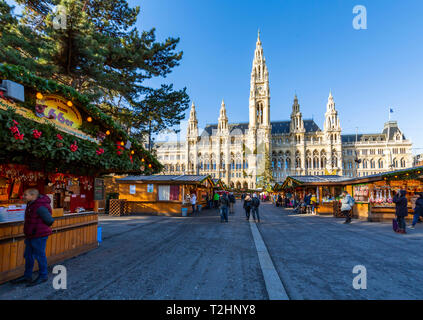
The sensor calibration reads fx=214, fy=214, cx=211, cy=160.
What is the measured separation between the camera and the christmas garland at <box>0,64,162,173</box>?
411 centimetres

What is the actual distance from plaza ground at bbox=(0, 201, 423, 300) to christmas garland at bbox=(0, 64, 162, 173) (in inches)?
103

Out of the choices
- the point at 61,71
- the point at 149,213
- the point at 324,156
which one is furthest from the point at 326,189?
the point at 324,156

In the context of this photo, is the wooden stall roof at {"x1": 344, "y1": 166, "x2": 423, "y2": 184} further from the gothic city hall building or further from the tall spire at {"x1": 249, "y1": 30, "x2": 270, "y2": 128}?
A: the tall spire at {"x1": 249, "y1": 30, "x2": 270, "y2": 128}

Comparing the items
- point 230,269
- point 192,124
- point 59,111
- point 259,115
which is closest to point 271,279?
point 230,269

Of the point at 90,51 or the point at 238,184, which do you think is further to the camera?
the point at 238,184

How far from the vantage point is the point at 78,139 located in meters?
5.40

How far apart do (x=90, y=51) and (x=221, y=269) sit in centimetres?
1131

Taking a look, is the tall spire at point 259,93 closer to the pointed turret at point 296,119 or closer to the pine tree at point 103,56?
the pointed turret at point 296,119

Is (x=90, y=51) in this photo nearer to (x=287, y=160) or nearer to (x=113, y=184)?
(x=113, y=184)

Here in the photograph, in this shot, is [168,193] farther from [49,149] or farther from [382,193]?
[382,193]

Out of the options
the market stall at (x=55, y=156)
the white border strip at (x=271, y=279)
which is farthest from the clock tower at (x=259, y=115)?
the market stall at (x=55, y=156)

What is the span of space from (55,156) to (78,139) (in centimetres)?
78

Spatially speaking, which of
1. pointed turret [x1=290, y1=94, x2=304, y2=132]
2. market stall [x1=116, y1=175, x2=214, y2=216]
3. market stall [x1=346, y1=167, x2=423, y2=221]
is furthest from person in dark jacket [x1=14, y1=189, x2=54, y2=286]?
pointed turret [x1=290, y1=94, x2=304, y2=132]

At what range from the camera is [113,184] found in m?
22.2
